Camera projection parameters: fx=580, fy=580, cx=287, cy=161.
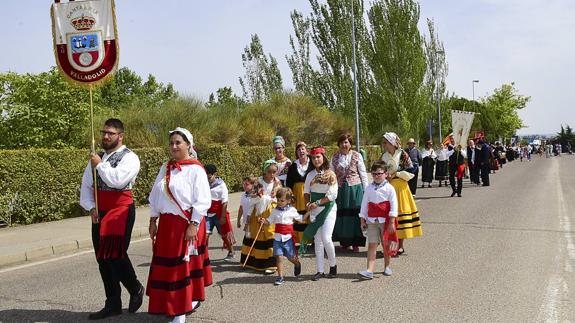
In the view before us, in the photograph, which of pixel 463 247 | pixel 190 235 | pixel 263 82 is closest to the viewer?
pixel 190 235

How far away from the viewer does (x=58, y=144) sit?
25094mm

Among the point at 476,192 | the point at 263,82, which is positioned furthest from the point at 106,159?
the point at 263,82

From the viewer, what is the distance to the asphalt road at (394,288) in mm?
5348

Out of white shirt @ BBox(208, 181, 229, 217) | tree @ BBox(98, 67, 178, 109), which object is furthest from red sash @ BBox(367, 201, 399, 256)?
tree @ BBox(98, 67, 178, 109)

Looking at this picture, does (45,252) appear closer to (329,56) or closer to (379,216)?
(379,216)

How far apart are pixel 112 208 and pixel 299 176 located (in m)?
3.58

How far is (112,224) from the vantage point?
207 inches

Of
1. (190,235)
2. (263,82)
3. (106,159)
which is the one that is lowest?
(190,235)

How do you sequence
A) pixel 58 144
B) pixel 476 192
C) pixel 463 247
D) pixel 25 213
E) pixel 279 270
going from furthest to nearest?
1. pixel 58 144
2. pixel 476 192
3. pixel 25 213
4. pixel 463 247
5. pixel 279 270

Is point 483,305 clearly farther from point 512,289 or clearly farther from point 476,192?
point 476,192

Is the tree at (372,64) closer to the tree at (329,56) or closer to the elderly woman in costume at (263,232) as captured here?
the tree at (329,56)

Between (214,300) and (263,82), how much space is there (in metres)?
40.4

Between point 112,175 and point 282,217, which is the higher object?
point 112,175

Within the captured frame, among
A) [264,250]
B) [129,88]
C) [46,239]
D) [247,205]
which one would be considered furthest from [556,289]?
[129,88]
